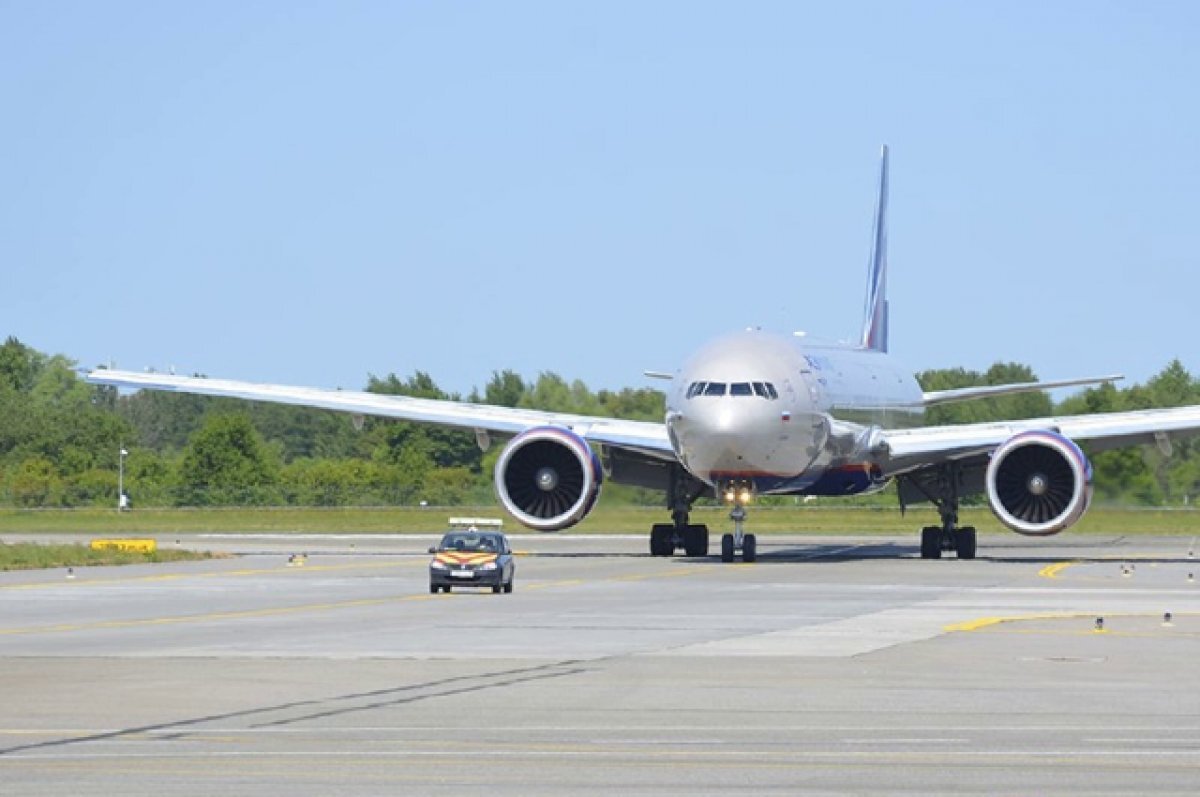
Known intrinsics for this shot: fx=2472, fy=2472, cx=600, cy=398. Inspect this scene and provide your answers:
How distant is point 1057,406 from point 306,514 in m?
28.5

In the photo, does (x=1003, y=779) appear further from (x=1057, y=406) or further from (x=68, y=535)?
(x=1057, y=406)

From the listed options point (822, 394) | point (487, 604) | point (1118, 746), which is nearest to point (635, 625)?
point (487, 604)

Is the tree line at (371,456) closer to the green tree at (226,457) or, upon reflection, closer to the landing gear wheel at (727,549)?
the green tree at (226,457)

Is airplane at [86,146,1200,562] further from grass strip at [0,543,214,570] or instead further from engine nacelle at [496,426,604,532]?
grass strip at [0,543,214,570]

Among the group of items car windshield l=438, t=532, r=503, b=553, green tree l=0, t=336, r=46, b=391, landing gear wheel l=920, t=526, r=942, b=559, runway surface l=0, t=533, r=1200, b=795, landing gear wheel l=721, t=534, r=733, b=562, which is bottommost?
runway surface l=0, t=533, r=1200, b=795

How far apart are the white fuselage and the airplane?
40mm

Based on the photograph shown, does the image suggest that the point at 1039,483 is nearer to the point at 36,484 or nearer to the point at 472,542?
the point at 472,542

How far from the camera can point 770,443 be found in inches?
2088

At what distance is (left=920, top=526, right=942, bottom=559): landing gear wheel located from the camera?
58094 mm

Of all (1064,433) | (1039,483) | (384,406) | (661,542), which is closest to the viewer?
(1039,483)

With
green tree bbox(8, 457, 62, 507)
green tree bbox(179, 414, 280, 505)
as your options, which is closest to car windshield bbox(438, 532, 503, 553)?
green tree bbox(8, 457, 62, 507)

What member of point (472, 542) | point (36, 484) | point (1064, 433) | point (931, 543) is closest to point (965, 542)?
point (931, 543)

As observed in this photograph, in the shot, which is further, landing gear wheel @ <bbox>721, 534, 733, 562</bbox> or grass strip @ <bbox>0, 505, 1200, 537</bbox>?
grass strip @ <bbox>0, 505, 1200, 537</bbox>

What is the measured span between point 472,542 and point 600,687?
19.6 m
